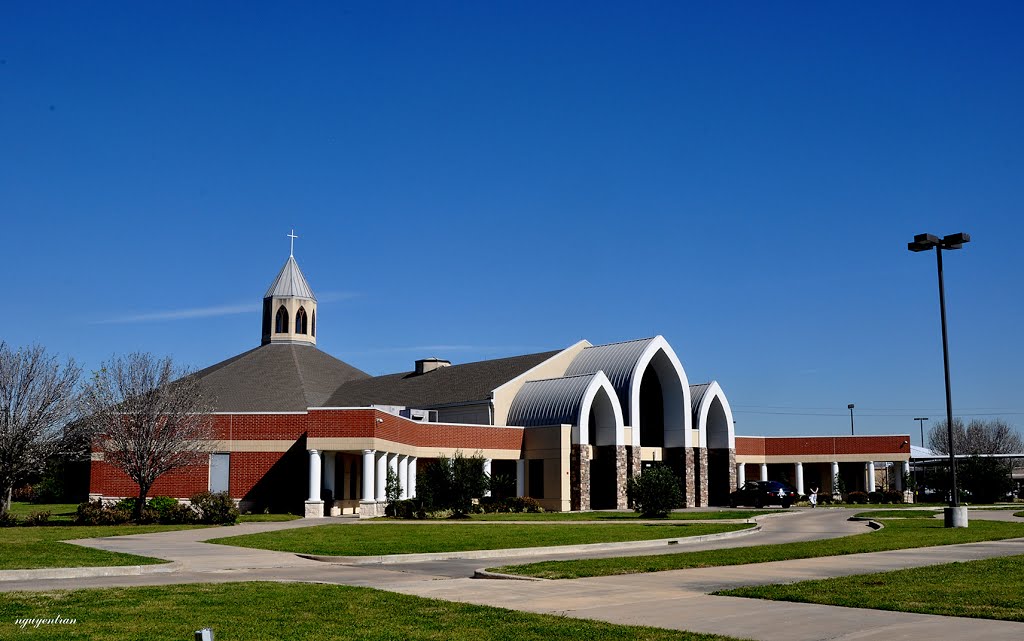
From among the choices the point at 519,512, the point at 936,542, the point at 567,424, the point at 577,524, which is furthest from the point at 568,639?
the point at 567,424

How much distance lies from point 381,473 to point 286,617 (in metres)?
36.4

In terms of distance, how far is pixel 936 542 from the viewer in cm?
2438

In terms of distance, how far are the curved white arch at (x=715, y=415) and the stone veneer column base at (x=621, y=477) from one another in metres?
7.26

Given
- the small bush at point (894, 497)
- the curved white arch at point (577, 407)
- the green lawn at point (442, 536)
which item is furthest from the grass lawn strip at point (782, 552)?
the small bush at point (894, 497)

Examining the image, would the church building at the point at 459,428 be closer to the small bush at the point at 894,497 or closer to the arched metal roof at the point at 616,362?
the arched metal roof at the point at 616,362

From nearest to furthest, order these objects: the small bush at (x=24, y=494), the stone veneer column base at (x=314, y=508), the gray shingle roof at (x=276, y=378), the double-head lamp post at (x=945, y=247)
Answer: the double-head lamp post at (x=945, y=247), the stone veneer column base at (x=314, y=508), the gray shingle roof at (x=276, y=378), the small bush at (x=24, y=494)

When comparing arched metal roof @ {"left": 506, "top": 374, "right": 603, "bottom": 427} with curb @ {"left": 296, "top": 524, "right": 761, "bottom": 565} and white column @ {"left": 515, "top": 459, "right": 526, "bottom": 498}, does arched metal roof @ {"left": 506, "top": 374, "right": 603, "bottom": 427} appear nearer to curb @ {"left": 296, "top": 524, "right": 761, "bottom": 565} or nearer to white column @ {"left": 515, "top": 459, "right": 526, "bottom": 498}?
white column @ {"left": 515, "top": 459, "right": 526, "bottom": 498}

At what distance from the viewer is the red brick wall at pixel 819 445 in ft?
227

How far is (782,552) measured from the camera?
21.8 m

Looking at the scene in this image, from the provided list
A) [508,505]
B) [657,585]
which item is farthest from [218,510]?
[657,585]

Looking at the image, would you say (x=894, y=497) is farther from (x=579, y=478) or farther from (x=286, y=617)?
(x=286, y=617)

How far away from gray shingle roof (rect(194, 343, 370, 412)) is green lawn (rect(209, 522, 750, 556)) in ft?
85.1

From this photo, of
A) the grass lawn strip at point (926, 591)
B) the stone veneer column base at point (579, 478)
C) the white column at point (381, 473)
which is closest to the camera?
the grass lawn strip at point (926, 591)

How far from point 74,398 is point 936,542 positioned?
34.7 metres
